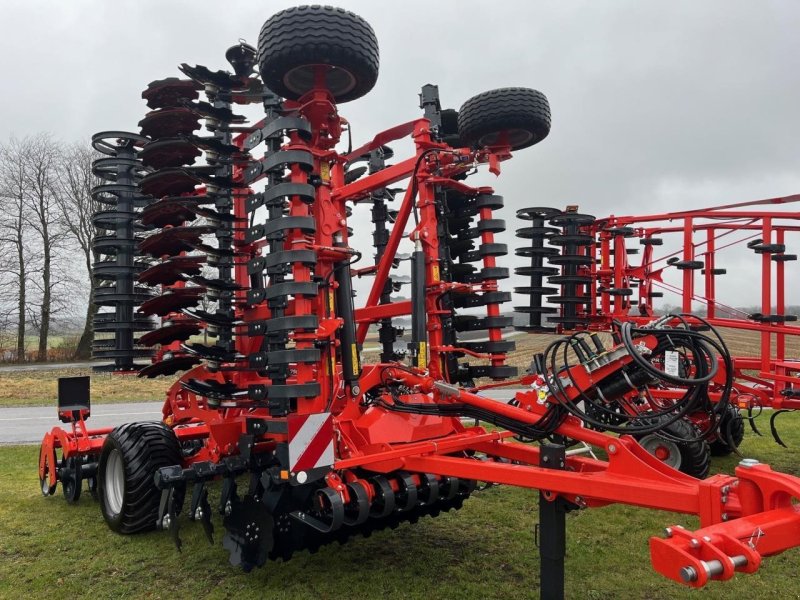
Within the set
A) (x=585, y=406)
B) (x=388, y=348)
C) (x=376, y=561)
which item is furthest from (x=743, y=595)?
(x=388, y=348)

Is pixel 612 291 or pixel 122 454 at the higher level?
pixel 612 291

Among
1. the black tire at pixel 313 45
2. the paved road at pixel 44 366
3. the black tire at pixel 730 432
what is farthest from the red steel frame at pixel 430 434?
the paved road at pixel 44 366

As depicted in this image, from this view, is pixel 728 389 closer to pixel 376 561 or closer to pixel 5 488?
pixel 376 561

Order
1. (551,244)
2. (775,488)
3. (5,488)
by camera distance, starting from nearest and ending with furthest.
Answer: (775,488), (5,488), (551,244)

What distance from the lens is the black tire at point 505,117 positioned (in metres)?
5.03

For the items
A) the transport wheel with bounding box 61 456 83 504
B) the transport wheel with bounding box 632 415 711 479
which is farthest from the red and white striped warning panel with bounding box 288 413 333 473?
the transport wheel with bounding box 632 415 711 479

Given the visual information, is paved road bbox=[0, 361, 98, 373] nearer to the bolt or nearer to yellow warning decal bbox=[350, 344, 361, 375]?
yellow warning decal bbox=[350, 344, 361, 375]

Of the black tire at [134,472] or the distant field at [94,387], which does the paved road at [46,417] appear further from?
the black tire at [134,472]

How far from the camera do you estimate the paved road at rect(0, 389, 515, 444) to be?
446 inches

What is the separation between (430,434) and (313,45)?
2.75 m

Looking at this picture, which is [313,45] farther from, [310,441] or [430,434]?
[430,434]

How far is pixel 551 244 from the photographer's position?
8086 millimetres

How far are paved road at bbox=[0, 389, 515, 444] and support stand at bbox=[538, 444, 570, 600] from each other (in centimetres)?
993

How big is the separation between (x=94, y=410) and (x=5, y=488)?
8.47 m
